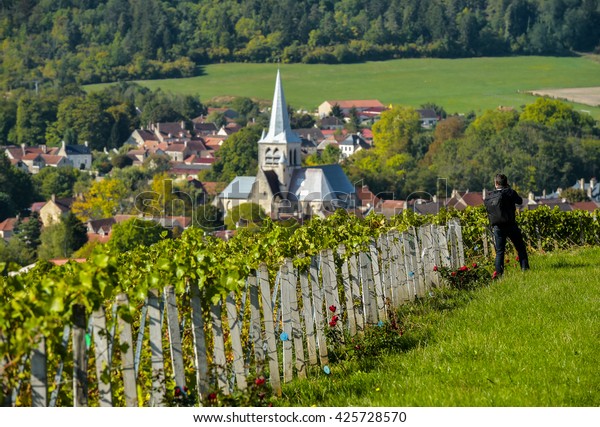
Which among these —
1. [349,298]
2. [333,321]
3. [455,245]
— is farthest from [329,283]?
[455,245]

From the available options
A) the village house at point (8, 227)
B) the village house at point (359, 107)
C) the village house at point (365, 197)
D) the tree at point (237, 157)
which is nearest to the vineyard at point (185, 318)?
the village house at point (365, 197)

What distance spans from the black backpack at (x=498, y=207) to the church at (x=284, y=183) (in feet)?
223

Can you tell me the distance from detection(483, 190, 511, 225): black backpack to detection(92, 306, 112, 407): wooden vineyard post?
6301 millimetres

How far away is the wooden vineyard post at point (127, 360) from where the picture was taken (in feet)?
17.2

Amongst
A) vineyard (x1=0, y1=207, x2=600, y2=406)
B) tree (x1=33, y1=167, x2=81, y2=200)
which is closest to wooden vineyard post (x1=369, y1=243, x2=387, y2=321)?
vineyard (x1=0, y1=207, x2=600, y2=406)

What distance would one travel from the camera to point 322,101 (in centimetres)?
14412

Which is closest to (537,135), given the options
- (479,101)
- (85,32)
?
(479,101)

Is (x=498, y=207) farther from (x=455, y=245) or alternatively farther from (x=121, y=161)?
(x=121, y=161)

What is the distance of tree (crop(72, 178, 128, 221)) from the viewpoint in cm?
8581

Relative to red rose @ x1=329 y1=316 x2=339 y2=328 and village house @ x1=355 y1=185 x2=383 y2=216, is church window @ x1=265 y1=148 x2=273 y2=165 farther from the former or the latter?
red rose @ x1=329 y1=316 x2=339 y2=328

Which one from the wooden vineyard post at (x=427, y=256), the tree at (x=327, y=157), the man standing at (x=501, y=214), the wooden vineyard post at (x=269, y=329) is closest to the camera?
the wooden vineyard post at (x=269, y=329)

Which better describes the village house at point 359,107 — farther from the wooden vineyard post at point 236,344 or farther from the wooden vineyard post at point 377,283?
Answer: the wooden vineyard post at point 236,344

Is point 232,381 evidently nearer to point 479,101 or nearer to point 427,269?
point 427,269

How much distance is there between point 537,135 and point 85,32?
9900cm
